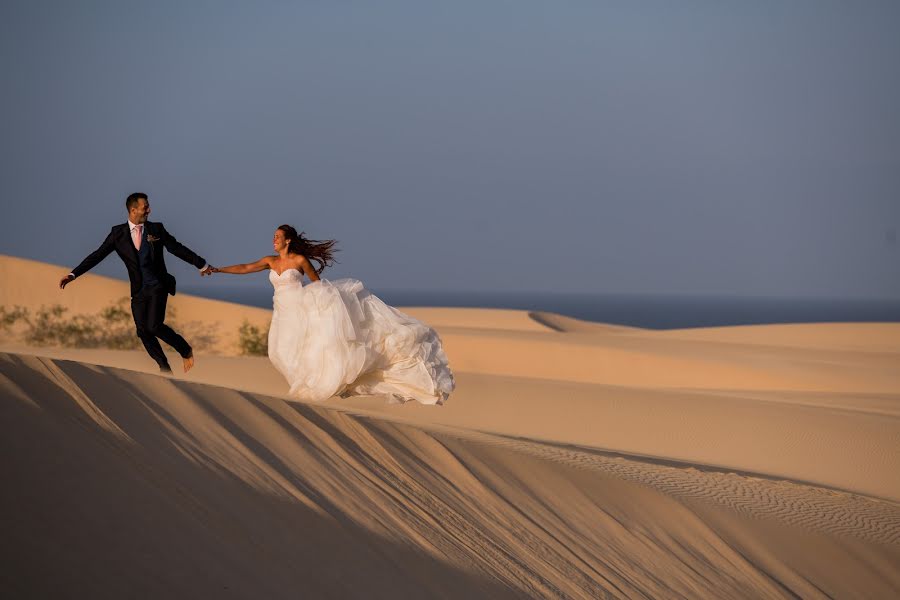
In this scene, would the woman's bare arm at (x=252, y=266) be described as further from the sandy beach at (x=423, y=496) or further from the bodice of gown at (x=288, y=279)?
the sandy beach at (x=423, y=496)

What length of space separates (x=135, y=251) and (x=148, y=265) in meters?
0.19

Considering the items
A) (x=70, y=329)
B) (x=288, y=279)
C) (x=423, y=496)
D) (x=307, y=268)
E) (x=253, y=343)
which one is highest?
(x=307, y=268)

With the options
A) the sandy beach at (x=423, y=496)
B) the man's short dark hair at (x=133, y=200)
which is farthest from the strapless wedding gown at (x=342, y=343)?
the man's short dark hair at (x=133, y=200)

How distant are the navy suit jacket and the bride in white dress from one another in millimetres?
508

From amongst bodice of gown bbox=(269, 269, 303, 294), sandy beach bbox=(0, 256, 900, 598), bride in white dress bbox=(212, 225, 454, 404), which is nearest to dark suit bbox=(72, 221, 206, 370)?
bride in white dress bbox=(212, 225, 454, 404)

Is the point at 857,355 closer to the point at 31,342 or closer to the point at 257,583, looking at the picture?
the point at 31,342

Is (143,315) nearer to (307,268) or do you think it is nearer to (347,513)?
(307,268)

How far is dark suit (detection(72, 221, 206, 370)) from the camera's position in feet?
29.8

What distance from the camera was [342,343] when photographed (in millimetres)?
9789

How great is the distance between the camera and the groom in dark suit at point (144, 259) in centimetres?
905

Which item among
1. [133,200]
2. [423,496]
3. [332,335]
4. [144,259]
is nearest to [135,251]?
[144,259]

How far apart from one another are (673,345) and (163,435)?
70.4ft

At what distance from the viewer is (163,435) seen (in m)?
5.07

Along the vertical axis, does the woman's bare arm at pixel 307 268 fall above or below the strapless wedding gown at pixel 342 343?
above
